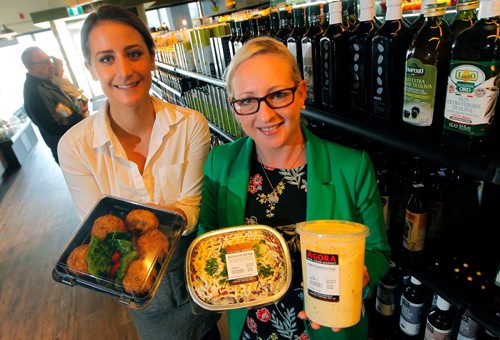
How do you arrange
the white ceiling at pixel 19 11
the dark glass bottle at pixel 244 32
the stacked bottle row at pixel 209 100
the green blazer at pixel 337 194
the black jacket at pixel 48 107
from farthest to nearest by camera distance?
the white ceiling at pixel 19 11, the black jacket at pixel 48 107, the stacked bottle row at pixel 209 100, the dark glass bottle at pixel 244 32, the green blazer at pixel 337 194

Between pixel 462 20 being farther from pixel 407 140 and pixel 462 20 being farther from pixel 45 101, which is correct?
pixel 45 101

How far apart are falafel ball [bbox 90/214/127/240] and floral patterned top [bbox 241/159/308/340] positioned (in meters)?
0.42

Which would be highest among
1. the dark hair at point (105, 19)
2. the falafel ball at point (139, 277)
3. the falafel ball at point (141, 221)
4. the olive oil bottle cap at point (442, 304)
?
the dark hair at point (105, 19)

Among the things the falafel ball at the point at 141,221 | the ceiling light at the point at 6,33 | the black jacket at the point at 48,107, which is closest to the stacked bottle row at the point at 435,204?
the falafel ball at the point at 141,221

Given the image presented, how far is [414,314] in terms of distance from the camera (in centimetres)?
140

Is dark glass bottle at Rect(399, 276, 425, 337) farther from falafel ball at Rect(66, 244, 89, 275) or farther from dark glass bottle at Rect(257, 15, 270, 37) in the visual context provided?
dark glass bottle at Rect(257, 15, 270, 37)

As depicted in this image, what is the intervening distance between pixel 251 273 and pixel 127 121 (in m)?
0.84

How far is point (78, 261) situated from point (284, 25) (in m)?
1.28

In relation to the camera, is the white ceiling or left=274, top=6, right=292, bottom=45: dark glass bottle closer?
left=274, top=6, right=292, bottom=45: dark glass bottle

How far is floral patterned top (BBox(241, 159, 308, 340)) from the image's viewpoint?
113 centimetres

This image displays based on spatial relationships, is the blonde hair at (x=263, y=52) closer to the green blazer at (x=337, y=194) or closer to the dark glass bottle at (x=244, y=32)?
the green blazer at (x=337, y=194)

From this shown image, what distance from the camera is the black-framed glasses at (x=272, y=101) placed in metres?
0.99

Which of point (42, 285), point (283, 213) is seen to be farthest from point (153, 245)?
point (42, 285)

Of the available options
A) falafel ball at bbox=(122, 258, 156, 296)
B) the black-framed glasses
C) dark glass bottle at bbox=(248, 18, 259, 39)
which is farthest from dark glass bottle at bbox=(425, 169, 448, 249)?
dark glass bottle at bbox=(248, 18, 259, 39)
